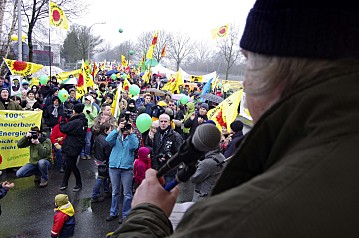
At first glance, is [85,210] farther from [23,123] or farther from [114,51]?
[114,51]

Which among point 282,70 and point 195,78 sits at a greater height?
point 282,70

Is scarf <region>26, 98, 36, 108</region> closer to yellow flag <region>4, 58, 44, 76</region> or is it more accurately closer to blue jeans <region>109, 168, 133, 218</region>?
yellow flag <region>4, 58, 44, 76</region>

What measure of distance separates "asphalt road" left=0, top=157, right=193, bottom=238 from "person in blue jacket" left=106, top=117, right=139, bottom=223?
0.34 metres

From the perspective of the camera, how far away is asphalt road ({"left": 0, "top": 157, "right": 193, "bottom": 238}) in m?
5.49

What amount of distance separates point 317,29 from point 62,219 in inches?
187

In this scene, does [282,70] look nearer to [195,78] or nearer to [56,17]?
[56,17]

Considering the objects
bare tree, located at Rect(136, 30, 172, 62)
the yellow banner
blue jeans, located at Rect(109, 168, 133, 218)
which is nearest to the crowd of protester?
blue jeans, located at Rect(109, 168, 133, 218)

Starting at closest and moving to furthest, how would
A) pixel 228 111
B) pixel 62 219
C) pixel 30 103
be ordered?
pixel 62 219 < pixel 228 111 < pixel 30 103

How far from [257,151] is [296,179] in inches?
5.5

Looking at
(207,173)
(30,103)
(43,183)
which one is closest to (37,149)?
(43,183)

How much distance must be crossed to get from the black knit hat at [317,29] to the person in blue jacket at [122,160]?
5285mm

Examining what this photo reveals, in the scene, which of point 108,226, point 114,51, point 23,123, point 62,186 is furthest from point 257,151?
point 114,51

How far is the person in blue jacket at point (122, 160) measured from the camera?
5922 mm

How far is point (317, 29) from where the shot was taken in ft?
2.43
